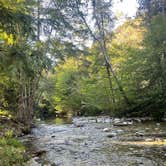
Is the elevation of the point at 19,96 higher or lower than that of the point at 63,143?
higher

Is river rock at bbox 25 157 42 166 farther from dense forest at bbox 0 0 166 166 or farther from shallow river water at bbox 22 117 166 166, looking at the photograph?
dense forest at bbox 0 0 166 166

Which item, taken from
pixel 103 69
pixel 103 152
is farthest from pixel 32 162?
pixel 103 69

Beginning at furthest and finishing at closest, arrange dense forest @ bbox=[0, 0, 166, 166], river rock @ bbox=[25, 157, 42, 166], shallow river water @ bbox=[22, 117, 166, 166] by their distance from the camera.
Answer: dense forest @ bbox=[0, 0, 166, 166] < shallow river water @ bbox=[22, 117, 166, 166] < river rock @ bbox=[25, 157, 42, 166]

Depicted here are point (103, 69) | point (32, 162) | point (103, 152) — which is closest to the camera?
point (32, 162)

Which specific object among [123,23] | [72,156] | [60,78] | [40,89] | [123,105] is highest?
[123,23]

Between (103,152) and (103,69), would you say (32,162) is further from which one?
(103,69)

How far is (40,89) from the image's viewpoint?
18.0 m

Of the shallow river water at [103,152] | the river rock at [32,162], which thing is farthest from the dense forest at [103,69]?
the river rock at [32,162]

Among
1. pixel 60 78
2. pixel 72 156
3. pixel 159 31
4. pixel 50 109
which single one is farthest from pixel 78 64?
pixel 72 156

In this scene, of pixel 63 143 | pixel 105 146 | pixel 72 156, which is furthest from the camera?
pixel 63 143

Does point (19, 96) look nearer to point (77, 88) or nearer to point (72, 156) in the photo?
point (72, 156)

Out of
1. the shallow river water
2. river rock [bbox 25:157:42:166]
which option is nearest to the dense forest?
the shallow river water

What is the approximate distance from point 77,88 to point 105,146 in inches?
812

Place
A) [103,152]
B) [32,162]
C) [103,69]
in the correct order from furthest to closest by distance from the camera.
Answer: [103,69] < [103,152] < [32,162]
